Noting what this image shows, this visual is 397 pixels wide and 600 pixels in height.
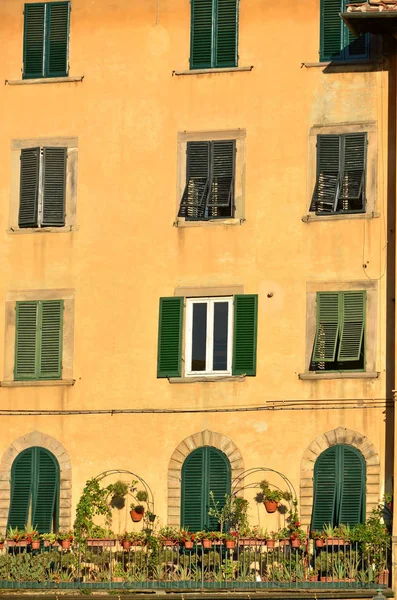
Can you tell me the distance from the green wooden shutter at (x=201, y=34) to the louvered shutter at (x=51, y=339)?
5.96m

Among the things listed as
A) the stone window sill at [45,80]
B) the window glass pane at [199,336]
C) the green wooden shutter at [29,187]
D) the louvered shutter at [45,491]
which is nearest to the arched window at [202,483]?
the window glass pane at [199,336]

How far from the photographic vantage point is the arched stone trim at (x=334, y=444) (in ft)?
155

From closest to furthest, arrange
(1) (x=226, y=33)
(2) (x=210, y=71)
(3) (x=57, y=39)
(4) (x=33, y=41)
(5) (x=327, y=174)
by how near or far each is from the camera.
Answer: (5) (x=327, y=174) → (2) (x=210, y=71) → (1) (x=226, y=33) → (3) (x=57, y=39) → (4) (x=33, y=41)

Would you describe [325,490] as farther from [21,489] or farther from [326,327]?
[21,489]

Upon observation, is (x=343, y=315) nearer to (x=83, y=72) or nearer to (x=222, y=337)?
(x=222, y=337)

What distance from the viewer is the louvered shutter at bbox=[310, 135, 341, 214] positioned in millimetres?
48250

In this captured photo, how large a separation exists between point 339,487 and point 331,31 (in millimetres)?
9673

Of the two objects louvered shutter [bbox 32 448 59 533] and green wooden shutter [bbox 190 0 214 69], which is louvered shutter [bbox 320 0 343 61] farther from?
louvered shutter [bbox 32 448 59 533]

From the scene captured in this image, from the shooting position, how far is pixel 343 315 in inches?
1880

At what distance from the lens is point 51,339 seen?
1933 inches

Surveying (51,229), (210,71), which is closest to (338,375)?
(51,229)

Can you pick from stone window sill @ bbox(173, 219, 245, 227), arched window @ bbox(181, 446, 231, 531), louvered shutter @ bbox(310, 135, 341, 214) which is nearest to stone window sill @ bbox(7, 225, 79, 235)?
stone window sill @ bbox(173, 219, 245, 227)

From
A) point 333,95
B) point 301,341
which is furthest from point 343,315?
point 333,95

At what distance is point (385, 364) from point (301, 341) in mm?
1848
